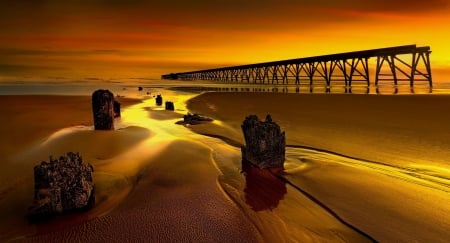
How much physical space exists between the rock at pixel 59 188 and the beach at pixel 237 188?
0.14 m

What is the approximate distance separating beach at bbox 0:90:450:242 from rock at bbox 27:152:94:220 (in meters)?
0.14

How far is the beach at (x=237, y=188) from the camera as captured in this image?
10.6 feet

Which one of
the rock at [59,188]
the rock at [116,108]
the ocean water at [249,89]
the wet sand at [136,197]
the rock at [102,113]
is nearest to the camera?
the wet sand at [136,197]

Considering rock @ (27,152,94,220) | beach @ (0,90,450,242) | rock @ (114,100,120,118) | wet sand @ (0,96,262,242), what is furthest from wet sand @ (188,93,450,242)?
rock @ (114,100,120,118)

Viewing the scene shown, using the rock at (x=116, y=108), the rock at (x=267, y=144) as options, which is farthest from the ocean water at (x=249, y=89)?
the rock at (x=267, y=144)

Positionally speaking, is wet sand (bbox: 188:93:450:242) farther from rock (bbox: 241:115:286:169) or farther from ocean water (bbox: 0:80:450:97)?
ocean water (bbox: 0:80:450:97)

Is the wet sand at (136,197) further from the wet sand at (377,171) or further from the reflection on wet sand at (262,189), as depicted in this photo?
the wet sand at (377,171)

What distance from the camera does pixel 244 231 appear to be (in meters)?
3.23

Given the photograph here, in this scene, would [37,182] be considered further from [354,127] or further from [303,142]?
[354,127]

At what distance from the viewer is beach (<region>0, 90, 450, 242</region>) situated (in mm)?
3219

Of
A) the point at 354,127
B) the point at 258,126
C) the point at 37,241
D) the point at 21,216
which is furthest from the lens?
the point at 354,127

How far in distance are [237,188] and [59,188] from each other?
225 cm

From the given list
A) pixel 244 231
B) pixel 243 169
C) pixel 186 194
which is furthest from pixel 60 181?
pixel 243 169

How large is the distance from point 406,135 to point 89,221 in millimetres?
7576
